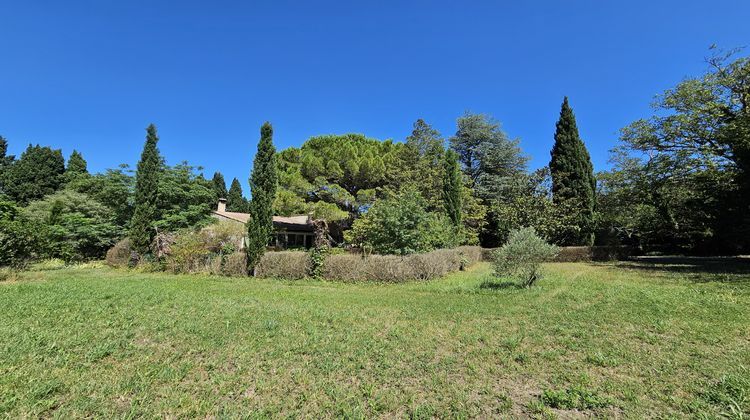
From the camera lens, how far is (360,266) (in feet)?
37.1

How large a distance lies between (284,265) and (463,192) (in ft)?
42.9

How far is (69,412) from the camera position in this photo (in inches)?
112

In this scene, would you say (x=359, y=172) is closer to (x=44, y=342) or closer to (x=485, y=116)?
(x=485, y=116)

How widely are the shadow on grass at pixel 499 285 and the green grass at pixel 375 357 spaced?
1709 millimetres

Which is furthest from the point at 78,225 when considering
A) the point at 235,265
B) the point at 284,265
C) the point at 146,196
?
the point at 284,265

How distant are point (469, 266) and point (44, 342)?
15.0 m

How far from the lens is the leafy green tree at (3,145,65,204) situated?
2927cm

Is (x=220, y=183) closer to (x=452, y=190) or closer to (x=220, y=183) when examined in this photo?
(x=220, y=183)

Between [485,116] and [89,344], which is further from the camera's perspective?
[485,116]

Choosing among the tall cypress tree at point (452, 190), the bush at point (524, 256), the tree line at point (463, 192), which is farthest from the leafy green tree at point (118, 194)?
the bush at point (524, 256)

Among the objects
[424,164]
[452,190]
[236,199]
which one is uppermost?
[236,199]

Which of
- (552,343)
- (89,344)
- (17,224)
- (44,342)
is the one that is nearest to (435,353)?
(552,343)

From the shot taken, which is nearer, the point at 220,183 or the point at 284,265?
the point at 284,265

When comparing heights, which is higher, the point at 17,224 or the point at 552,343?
the point at 17,224
